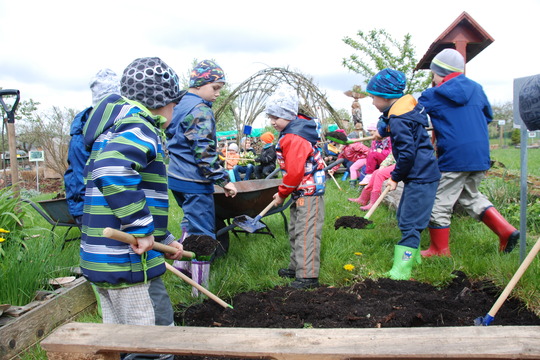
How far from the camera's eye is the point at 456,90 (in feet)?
→ 11.9

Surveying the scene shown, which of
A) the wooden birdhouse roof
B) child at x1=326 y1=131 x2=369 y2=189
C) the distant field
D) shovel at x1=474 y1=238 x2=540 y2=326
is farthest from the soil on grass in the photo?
child at x1=326 y1=131 x2=369 y2=189

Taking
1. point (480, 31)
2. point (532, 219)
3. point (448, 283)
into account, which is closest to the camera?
point (448, 283)

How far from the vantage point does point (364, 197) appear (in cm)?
711

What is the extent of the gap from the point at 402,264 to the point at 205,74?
88.9 inches

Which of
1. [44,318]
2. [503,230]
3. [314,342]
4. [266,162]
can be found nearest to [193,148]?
[44,318]

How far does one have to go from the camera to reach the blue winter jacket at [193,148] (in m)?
3.37

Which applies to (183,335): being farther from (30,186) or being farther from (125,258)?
(30,186)

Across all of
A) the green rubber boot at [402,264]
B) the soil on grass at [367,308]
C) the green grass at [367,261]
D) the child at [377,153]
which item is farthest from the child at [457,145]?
the child at [377,153]

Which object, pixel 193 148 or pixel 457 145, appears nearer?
pixel 193 148

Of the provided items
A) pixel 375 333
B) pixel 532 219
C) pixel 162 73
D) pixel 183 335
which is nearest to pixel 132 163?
pixel 162 73

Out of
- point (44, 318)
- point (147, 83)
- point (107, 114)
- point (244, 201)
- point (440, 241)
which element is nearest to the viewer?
point (107, 114)

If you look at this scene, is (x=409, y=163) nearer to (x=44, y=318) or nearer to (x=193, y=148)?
(x=193, y=148)

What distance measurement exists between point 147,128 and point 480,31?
Result: 4.88 metres

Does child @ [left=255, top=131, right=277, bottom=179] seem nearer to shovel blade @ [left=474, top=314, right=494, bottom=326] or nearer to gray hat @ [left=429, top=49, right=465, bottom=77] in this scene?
gray hat @ [left=429, top=49, right=465, bottom=77]
